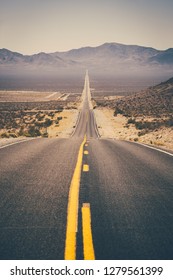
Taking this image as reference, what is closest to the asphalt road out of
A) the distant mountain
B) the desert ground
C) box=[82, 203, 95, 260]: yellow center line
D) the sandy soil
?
box=[82, 203, 95, 260]: yellow center line

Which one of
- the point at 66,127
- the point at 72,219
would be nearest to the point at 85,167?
the point at 72,219

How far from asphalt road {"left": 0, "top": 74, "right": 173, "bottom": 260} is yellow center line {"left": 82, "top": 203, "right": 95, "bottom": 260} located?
6 cm

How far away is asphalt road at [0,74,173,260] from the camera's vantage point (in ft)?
12.6

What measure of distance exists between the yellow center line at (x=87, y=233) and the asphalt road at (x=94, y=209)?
6 cm

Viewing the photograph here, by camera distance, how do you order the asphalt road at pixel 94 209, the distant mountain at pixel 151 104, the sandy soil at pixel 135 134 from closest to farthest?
the asphalt road at pixel 94 209 < the sandy soil at pixel 135 134 < the distant mountain at pixel 151 104

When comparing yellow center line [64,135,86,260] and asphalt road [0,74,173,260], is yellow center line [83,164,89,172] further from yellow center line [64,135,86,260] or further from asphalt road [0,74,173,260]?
yellow center line [64,135,86,260]

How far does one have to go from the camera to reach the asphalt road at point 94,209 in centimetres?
384

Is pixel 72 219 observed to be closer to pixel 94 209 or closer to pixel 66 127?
pixel 94 209

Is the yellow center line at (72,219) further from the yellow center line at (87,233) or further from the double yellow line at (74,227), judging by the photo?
the yellow center line at (87,233)

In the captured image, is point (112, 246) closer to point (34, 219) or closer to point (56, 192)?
point (34, 219)

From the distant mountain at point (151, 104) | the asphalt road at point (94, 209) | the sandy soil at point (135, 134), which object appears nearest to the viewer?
the asphalt road at point (94, 209)

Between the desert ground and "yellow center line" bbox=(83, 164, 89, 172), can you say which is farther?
the desert ground

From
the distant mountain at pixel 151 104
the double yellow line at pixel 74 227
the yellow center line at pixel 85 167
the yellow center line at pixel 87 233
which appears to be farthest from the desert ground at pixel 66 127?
the yellow center line at pixel 87 233
